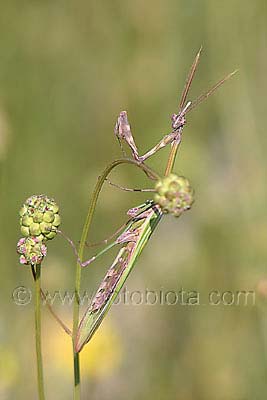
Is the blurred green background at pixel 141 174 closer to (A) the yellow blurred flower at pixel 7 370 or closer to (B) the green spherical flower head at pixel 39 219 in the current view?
(A) the yellow blurred flower at pixel 7 370

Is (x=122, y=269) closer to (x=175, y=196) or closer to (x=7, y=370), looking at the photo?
(x=175, y=196)

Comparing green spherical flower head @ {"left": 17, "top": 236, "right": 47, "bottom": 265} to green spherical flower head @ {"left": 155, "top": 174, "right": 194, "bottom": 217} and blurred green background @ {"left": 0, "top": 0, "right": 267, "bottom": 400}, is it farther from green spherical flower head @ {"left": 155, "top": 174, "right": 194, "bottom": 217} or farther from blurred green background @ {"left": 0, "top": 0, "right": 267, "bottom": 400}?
blurred green background @ {"left": 0, "top": 0, "right": 267, "bottom": 400}

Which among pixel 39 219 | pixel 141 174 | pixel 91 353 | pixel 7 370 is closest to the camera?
pixel 39 219

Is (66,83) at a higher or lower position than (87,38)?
lower

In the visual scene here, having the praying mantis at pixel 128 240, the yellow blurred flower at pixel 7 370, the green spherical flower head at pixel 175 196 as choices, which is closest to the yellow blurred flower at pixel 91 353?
the yellow blurred flower at pixel 7 370

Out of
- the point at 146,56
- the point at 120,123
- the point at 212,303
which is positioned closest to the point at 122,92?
the point at 146,56

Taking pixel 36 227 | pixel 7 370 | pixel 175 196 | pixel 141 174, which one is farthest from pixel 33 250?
pixel 141 174

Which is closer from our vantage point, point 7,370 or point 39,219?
point 39,219

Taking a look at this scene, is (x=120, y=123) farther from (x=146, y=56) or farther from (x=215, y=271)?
(x=146, y=56)
